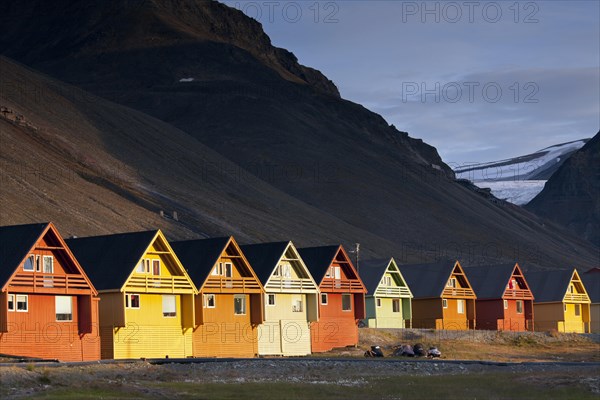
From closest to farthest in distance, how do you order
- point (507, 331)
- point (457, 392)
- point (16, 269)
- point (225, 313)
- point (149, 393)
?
1. point (149, 393)
2. point (457, 392)
3. point (16, 269)
4. point (225, 313)
5. point (507, 331)

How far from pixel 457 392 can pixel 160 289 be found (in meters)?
25.8

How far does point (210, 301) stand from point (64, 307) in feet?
40.8

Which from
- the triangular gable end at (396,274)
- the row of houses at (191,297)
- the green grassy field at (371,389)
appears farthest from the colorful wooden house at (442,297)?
the green grassy field at (371,389)

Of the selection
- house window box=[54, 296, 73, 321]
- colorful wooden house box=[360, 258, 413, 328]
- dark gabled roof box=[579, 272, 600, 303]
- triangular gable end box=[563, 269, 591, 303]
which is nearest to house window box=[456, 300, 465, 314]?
colorful wooden house box=[360, 258, 413, 328]

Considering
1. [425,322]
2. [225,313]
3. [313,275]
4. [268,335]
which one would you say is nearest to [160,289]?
[225,313]

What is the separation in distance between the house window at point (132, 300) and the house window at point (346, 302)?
21.3 meters

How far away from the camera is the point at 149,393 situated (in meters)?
43.3

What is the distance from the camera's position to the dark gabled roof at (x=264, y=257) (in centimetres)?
7725

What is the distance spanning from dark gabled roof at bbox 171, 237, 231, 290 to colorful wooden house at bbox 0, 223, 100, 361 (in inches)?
367

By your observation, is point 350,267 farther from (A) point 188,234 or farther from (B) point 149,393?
(A) point 188,234

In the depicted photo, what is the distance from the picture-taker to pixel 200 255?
73.8m

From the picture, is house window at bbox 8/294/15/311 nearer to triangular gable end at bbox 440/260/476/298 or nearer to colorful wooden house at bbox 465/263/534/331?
triangular gable end at bbox 440/260/476/298

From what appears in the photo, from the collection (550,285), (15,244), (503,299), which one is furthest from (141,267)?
(550,285)

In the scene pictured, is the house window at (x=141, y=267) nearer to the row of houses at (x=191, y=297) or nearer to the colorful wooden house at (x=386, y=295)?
the row of houses at (x=191, y=297)
